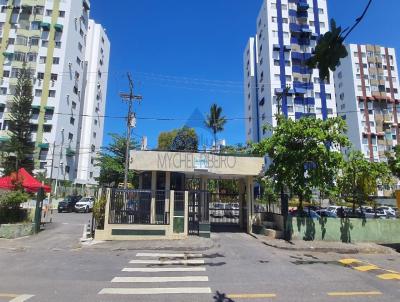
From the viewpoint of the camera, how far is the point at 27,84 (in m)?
41.7

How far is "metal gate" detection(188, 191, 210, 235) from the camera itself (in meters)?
18.3

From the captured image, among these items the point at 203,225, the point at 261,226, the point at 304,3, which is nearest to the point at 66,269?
the point at 203,225

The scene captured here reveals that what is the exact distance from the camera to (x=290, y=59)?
61062 millimetres

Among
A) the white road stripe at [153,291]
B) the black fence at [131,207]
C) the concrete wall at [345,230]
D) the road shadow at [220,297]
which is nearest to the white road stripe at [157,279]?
the white road stripe at [153,291]

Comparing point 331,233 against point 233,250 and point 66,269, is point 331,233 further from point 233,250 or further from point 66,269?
point 66,269

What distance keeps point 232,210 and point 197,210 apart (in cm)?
557

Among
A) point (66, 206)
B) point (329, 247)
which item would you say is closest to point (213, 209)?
point (329, 247)

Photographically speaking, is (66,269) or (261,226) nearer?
(66,269)

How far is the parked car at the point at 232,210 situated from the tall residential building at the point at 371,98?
52.1 m

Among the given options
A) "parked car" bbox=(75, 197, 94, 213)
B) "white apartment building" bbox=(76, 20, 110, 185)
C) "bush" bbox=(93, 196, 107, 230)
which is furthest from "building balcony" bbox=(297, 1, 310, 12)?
"bush" bbox=(93, 196, 107, 230)

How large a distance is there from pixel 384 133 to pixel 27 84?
65290 millimetres

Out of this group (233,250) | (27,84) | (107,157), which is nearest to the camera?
(233,250)

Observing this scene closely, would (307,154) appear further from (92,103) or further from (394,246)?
(92,103)

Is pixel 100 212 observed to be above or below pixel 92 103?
below
